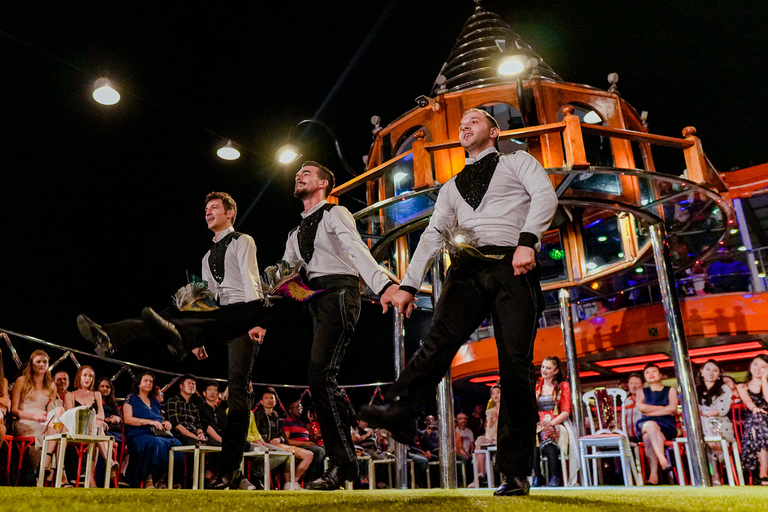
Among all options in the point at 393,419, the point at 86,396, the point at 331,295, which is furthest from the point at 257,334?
the point at 86,396

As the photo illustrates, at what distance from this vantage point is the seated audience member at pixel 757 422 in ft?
21.4

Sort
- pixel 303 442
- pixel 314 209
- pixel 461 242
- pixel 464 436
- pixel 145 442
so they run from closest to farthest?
pixel 461 242, pixel 314 209, pixel 145 442, pixel 303 442, pixel 464 436

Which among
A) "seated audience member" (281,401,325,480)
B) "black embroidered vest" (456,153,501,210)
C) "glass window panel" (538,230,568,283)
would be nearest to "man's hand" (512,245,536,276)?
"black embroidered vest" (456,153,501,210)

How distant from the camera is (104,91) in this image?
6.57 meters

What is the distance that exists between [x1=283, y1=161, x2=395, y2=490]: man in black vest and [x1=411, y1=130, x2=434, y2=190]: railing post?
211 cm

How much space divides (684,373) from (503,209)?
12.6 feet

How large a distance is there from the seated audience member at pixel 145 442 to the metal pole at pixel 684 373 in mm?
5491

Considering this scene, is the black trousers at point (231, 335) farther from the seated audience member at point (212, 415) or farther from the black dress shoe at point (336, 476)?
the seated audience member at point (212, 415)

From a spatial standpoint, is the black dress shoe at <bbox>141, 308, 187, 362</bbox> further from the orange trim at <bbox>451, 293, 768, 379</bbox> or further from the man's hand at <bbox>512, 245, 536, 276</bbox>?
the orange trim at <bbox>451, 293, 768, 379</bbox>

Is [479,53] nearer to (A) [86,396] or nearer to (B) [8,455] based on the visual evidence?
(A) [86,396]

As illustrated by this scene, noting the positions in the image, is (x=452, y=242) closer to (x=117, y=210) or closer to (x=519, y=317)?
(x=519, y=317)

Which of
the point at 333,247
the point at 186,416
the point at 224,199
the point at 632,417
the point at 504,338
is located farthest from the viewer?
the point at 632,417

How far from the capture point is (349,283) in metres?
3.48

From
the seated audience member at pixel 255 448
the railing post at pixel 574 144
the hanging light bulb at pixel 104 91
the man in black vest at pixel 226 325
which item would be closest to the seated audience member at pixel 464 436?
the seated audience member at pixel 255 448
